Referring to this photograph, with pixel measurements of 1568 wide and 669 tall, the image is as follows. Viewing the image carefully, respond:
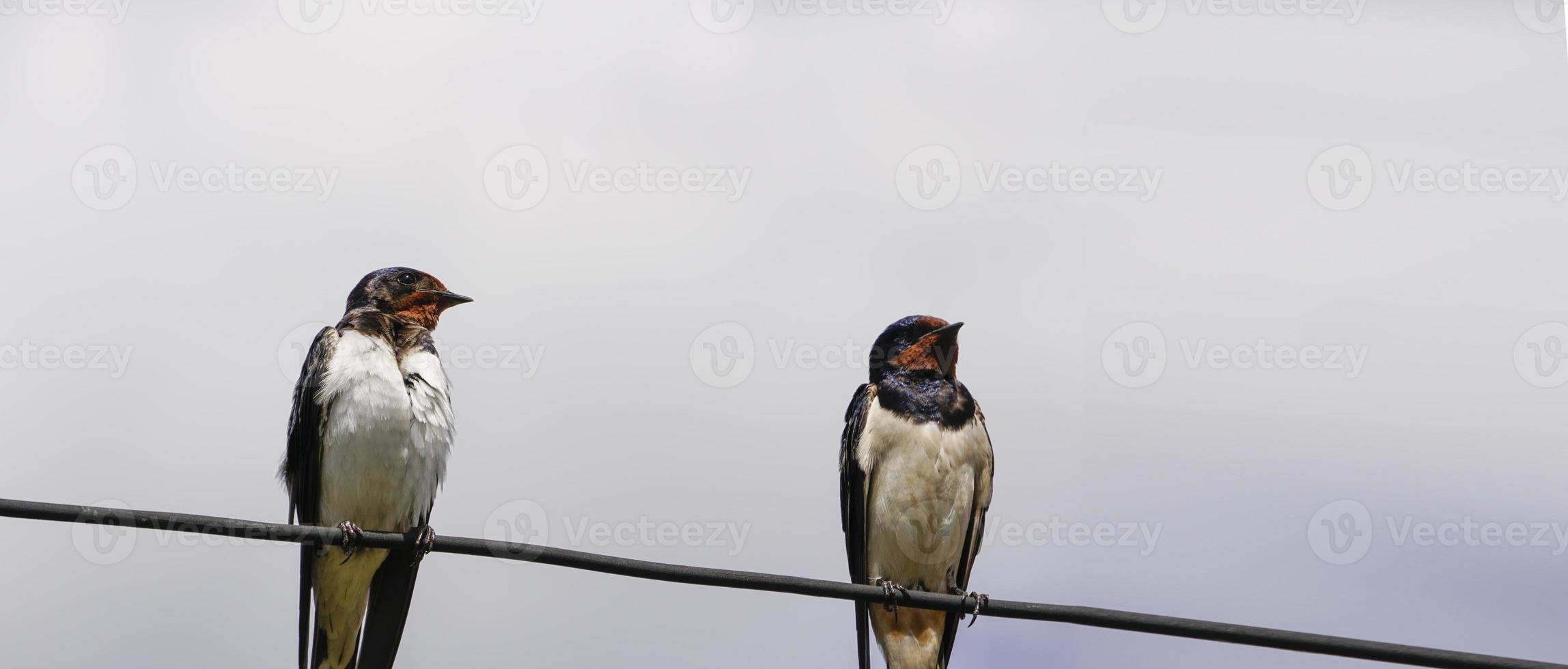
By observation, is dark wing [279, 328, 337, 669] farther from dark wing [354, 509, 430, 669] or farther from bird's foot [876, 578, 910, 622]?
bird's foot [876, 578, 910, 622]

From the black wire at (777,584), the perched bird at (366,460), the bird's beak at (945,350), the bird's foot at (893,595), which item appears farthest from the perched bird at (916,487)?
the black wire at (777,584)

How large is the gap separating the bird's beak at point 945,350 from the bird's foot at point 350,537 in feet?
11.5

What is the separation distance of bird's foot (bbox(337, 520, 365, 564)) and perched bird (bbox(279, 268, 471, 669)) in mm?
23

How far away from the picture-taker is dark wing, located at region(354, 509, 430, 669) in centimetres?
777

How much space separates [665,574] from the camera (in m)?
4.51

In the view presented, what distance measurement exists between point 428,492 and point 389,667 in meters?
1.02

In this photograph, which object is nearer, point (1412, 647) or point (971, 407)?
point (1412, 647)

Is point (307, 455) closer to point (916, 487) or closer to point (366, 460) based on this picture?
point (366, 460)

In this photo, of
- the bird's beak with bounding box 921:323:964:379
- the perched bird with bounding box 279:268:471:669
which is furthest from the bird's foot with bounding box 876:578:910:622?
the perched bird with bounding box 279:268:471:669

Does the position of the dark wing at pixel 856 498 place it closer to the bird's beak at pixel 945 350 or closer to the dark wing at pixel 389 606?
the bird's beak at pixel 945 350

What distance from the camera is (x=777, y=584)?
460 cm

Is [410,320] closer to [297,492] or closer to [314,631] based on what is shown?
[297,492]

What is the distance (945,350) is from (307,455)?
152 inches

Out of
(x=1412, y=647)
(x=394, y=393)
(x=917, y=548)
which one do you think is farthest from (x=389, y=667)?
(x=1412, y=647)
